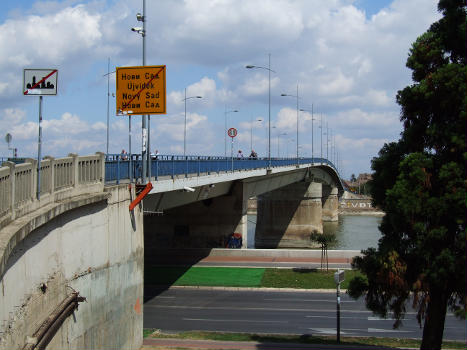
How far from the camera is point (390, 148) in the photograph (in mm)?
15055

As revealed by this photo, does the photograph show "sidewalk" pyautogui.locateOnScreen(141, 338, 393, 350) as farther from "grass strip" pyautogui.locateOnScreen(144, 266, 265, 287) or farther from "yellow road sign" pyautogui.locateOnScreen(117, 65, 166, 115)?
"grass strip" pyautogui.locateOnScreen(144, 266, 265, 287)

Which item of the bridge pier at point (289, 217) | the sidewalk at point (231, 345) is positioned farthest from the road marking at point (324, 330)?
the bridge pier at point (289, 217)

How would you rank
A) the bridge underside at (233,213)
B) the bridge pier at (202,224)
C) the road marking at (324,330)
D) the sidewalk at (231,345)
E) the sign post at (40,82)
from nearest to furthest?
1. the sign post at (40,82)
2. the sidewalk at (231,345)
3. the road marking at (324,330)
4. the bridge underside at (233,213)
5. the bridge pier at (202,224)

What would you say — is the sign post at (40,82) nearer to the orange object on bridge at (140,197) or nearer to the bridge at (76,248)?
the bridge at (76,248)

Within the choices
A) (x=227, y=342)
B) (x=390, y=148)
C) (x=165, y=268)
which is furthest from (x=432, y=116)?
(x=165, y=268)

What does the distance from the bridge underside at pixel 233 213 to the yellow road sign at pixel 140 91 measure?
269 inches

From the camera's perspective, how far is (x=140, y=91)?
1919 cm

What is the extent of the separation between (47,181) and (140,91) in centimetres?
595

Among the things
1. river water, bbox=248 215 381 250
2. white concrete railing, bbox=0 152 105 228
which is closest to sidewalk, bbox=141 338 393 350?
white concrete railing, bbox=0 152 105 228

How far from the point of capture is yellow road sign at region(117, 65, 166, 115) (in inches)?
749

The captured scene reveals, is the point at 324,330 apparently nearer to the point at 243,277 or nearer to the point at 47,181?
the point at 243,277

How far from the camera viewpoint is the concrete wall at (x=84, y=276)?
1147 cm

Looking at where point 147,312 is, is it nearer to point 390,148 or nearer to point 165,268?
point 165,268

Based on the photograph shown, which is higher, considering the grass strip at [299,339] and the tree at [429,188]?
the tree at [429,188]
